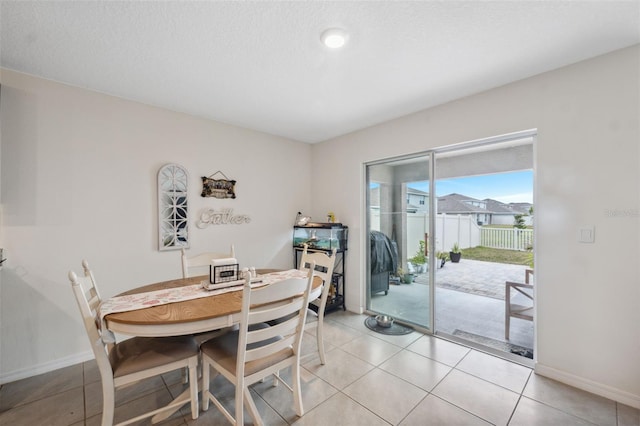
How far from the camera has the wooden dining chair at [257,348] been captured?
1406 millimetres

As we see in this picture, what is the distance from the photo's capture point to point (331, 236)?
3.63 meters

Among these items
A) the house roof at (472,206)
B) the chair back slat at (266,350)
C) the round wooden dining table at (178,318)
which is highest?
the house roof at (472,206)

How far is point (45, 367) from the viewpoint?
87.2 inches

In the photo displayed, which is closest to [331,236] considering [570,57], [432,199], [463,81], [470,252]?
[432,199]

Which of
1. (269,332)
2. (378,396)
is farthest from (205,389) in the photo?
(378,396)

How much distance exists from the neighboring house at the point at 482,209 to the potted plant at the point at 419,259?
2.72 metres

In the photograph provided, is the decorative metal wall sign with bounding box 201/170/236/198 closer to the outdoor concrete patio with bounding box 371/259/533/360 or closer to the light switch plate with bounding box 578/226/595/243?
the outdoor concrete patio with bounding box 371/259/533/360

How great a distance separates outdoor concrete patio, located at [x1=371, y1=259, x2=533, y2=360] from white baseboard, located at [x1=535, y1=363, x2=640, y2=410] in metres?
0.66

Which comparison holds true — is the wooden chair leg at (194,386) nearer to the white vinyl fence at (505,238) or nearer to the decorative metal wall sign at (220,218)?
the decorative metal wall sign at (220,218)

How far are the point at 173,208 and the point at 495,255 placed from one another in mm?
6071

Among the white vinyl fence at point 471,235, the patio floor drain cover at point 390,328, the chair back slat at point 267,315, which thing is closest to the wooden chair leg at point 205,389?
the chair back slat at point 267,315

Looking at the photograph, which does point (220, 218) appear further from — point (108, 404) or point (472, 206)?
point (472, 206)

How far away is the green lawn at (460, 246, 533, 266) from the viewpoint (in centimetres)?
524

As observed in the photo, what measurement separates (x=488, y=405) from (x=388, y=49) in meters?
2.58
